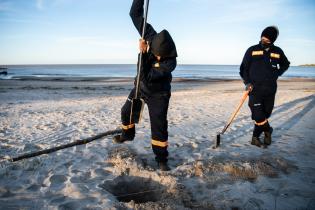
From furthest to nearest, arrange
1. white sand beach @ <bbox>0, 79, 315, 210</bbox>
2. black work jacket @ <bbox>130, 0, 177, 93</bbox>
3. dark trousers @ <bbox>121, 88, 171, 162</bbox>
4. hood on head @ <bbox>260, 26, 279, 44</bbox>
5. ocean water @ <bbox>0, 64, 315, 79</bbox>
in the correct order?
ocean water @ <bbox>0, 64, 315, 79</bbox>
hood on head @ <bbox>260, 26, 279, 44</bbox>
dark trousers @ <bbox>121, 88, 171, 162</bbox>
black work jacket @ <bbox>130, 0, 177, 93</bbox>
white sand beach @ <bbox>0, 79, 315, 210</bbox>

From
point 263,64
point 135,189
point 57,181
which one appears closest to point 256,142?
point 263,64

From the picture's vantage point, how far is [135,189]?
3746 mm

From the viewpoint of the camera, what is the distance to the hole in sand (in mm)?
3520

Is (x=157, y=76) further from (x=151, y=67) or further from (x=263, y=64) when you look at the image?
(x=263, y=64)

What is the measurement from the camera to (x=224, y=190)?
3.53 metres

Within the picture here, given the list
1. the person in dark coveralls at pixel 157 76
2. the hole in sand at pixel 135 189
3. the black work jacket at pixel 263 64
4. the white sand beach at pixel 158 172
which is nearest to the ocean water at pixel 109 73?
the white sand beach at pixel 158 172

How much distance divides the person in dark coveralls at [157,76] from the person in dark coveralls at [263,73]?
77.6 inches

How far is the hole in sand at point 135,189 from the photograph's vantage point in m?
3.52

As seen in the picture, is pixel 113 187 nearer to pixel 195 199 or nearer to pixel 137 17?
pixel 195 199

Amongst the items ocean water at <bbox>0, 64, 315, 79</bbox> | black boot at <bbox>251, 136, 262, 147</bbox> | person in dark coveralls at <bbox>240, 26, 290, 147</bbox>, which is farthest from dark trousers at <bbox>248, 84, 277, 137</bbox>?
ocean water at <bbox>0, 64, 315, 79</bbox>

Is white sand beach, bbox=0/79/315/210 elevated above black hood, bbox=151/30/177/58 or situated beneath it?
situated beneath

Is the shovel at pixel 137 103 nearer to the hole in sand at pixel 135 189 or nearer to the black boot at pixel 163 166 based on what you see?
the black boot at pixel 163 166

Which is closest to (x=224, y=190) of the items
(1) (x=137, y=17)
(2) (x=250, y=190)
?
(2) (x=250, y=190)

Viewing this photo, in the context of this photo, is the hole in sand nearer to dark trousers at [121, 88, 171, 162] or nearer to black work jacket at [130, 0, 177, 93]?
dark trousers at [121, 88, 171, 162]
